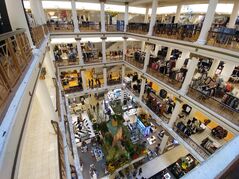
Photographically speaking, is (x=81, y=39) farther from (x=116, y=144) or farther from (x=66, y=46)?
(x=116, y=144)

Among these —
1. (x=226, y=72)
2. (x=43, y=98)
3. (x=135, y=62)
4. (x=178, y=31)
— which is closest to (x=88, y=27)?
(x=135, y=62)

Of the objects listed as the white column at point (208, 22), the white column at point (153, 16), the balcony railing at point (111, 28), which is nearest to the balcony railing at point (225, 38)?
the white column at point (208, 22)

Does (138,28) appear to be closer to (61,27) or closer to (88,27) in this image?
(88,27)

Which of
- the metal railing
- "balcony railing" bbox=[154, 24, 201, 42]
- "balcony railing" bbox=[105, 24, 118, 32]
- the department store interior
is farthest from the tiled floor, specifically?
"balcony railing" bbox=[105, 24, 118, 32]

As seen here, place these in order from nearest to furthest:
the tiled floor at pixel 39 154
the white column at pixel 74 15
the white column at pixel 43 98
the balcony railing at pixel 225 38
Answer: the tiled floor at pixel 39 154 < the white column at pixel 43 98 < the balcony railing at pixel 225 38 < the white column at pixel 74 15

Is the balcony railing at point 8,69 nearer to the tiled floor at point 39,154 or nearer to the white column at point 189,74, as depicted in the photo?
the tiled floor at point 39,154

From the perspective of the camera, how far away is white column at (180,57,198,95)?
24.0 feet

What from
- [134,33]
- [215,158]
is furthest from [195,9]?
[215,158]

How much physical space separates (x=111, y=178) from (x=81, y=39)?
35.6 feet

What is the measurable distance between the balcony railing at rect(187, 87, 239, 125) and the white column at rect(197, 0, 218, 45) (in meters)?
2.54

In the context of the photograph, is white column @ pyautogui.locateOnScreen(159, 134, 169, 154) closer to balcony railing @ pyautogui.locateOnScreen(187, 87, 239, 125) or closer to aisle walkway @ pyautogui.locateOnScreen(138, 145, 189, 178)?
aisle walkway @ pyautogui.locateOnScreen(138, 145, 189, 178)

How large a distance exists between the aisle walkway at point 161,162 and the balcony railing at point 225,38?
902 centimetres

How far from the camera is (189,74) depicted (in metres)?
7.61

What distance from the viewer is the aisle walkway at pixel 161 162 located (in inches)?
411
